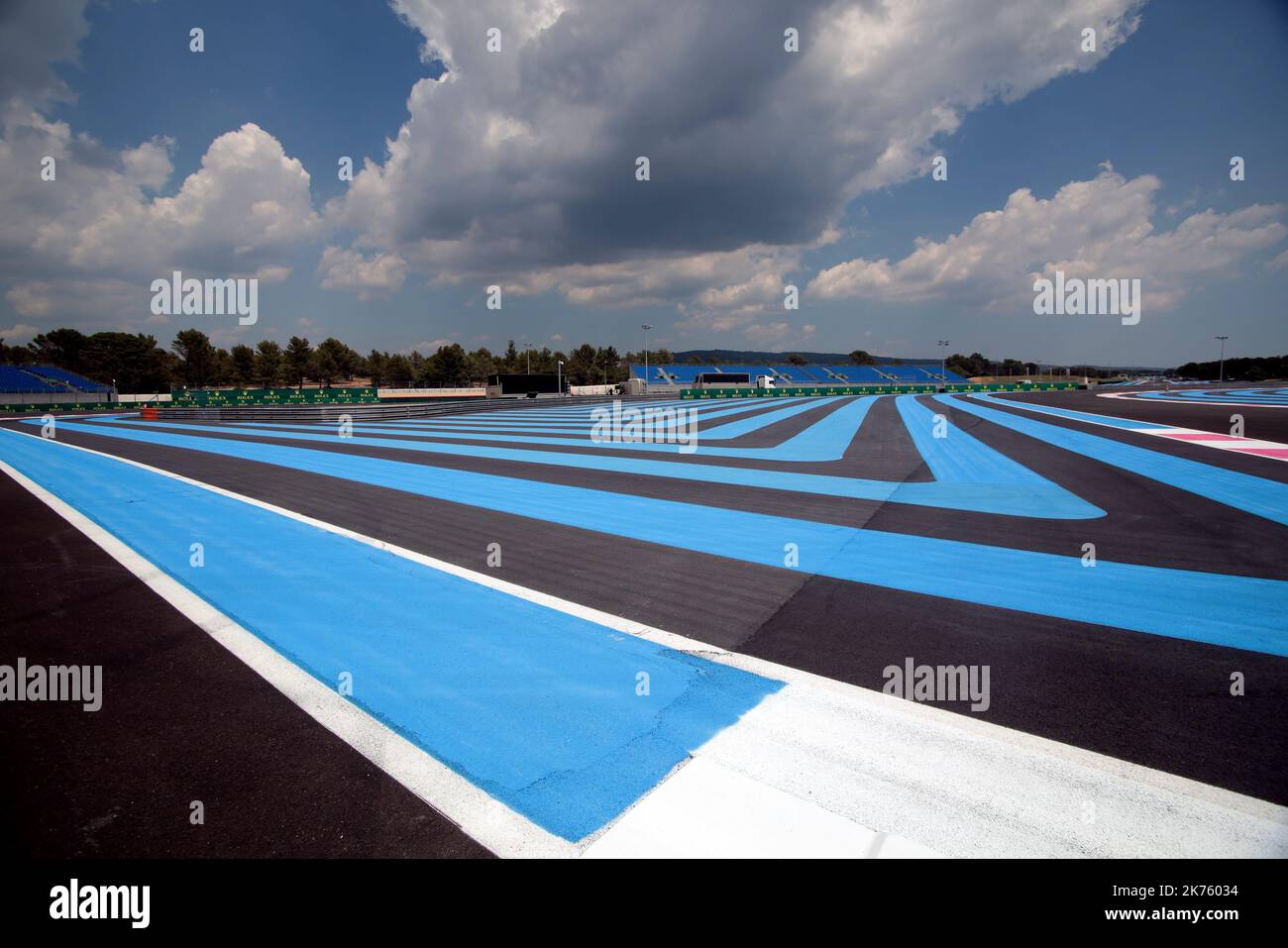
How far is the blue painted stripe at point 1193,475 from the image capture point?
A: 7.88 m

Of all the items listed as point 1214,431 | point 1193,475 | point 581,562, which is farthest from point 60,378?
point 1214,431

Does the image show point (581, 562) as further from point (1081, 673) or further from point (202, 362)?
point (202, 362)

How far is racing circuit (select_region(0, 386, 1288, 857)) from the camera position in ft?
7.63

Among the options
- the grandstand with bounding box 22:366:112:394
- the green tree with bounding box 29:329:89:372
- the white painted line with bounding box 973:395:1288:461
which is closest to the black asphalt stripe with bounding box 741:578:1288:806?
the white painted line with bounding box 973:395:1288:461

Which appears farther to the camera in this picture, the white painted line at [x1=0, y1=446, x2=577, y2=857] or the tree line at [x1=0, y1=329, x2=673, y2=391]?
the tree line at [x1=0, y1=329, x2=673, y2=391]

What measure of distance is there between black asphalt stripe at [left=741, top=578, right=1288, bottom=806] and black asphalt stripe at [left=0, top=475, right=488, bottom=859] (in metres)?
2.51

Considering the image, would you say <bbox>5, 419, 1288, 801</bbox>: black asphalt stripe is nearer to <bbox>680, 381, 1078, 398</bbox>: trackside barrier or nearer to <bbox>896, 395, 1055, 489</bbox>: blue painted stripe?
<bbox>896, 395, 1055, 489</bbox>: blue painted stripe

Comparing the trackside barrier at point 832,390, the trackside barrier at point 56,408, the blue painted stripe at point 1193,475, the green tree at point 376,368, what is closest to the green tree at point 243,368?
the green tree at point 376,368

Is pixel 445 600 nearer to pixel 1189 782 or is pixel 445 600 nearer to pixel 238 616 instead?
pixel 238 616

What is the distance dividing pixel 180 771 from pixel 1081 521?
9.14 m

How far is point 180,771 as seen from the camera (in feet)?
8.80

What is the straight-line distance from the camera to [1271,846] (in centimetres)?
214

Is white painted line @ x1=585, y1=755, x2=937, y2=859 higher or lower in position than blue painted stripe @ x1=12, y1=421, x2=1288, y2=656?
lower

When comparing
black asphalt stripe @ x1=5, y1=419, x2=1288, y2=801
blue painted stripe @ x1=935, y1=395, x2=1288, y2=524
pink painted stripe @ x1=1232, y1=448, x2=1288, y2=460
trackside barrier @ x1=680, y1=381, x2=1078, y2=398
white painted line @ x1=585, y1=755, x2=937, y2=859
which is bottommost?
white painted line @ x1=585, y1=755, x2=937, y2=859
